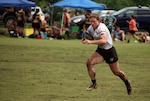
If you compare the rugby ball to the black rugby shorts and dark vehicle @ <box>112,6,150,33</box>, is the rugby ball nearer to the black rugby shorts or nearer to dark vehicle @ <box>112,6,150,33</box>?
the black rugby shorts

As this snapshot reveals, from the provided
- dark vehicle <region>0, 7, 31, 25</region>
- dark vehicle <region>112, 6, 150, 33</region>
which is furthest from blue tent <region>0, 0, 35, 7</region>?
dark vehicle <region>112, 6, 150, 33</region>

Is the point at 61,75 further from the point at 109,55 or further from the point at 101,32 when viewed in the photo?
the point at 101,32

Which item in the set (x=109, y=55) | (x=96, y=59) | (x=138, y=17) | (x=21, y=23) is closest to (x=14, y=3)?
(x=21, y=23)

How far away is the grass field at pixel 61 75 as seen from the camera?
42.5 feet

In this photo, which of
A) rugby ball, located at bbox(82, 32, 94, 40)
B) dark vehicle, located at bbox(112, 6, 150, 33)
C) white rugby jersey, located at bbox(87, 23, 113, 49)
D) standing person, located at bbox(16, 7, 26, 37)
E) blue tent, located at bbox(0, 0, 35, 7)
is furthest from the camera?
dark vehicle, located at bbox(112, 6, 150, 33)

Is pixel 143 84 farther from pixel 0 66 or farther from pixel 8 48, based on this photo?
pixel 8 48

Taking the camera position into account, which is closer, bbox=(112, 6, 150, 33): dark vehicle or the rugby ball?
the rugby ball

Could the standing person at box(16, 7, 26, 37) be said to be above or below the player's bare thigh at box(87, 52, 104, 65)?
below

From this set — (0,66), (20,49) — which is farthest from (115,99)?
(20,49)

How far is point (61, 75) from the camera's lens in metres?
16.8

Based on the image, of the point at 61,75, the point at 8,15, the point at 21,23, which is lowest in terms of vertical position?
the point at 8,15

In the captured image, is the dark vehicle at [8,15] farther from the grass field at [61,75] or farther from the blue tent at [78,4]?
the grass field at [61,75]

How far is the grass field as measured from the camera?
13.0 m

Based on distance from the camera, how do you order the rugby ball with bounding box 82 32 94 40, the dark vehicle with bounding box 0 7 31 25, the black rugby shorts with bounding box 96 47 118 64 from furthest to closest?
the dark vehicle with bounding box 0 7 31 25, the rugby ball with bounding box 82 32 94 40, the black rugby shorts with bounding box 96 47 118 64
